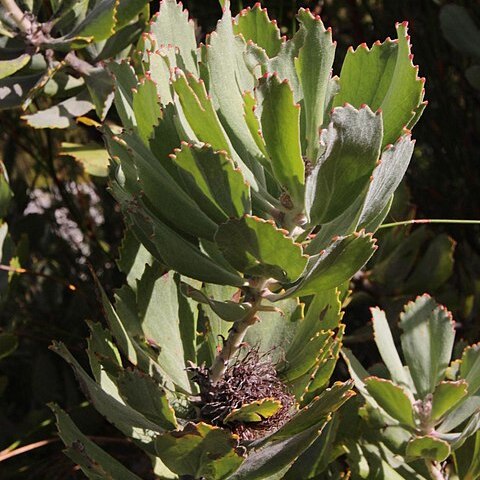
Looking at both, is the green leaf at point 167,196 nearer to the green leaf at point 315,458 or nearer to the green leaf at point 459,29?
the green leaf at point 315,458

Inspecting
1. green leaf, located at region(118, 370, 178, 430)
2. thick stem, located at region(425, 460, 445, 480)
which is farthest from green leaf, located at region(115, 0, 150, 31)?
thick stem, located at region(425, 460, 445, 480)

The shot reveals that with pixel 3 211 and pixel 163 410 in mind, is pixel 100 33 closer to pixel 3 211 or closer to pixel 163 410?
pixel 3 211

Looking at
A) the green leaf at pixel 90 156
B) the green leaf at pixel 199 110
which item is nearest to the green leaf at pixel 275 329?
the green leaf at pixel 199 110

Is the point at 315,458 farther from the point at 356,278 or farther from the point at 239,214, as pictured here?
the point at 356,278

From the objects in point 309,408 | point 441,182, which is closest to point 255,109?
point 309,408

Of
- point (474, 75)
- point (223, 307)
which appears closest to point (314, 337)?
point (223, 307)
